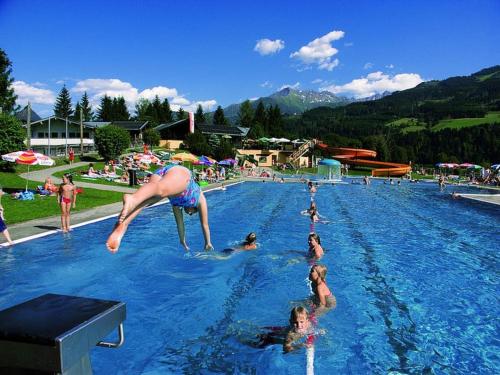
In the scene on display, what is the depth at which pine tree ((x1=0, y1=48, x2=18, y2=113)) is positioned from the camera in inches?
1690

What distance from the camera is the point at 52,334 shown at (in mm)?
1464

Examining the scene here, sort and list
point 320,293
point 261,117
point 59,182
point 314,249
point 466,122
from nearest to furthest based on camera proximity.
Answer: point 320,293
point 314,249
point 59,182
point 261,117
point 466,122

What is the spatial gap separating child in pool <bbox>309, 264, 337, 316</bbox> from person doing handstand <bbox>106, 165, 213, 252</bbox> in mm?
3910

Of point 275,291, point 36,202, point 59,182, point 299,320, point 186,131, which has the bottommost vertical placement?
point 275,291

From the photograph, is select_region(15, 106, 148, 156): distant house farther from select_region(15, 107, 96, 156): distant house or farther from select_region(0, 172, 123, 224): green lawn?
select_region(0, 172, 123, 224): green lawn

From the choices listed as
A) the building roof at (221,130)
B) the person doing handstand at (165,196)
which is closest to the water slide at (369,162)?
the building roof at (221,130)

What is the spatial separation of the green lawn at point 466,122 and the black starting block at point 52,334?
127 metres

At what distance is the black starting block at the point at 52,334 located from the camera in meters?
1.45

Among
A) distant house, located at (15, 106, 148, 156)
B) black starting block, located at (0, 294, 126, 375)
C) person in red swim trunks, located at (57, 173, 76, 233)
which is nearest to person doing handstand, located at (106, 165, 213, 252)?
black starting block, located at (0, 294, 126, 375)

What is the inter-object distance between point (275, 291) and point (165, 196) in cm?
657

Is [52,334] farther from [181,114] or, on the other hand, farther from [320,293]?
[181,114]

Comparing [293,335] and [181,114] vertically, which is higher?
[181,114]

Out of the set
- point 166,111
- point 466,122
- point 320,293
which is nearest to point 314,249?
point 320,293

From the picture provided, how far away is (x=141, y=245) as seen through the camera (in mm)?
13195
